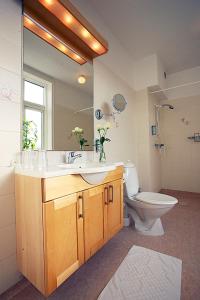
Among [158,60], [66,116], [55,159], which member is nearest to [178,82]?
[158,60]

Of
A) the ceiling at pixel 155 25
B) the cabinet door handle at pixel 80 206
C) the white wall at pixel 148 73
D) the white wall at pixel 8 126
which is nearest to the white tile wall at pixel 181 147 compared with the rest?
the white wall at pixel 148 73

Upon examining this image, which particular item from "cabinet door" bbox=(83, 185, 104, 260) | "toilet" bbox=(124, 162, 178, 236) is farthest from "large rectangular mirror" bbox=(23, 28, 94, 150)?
"toilet" bbox=(124, 162, 178, 236)

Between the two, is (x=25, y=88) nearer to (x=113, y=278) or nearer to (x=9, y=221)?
(x=9, y=221)

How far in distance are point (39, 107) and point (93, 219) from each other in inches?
42.9

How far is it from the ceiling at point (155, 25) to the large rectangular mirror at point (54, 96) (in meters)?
0.81

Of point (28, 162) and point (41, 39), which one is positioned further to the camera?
point (41, 39)

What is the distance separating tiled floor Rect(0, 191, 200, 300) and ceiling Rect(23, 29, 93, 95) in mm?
1757

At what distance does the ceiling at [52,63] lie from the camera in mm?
1347

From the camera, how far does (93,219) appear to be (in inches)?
49.6

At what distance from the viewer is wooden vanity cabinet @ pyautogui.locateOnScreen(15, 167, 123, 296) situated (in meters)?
0.93

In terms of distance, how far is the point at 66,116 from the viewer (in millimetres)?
1679

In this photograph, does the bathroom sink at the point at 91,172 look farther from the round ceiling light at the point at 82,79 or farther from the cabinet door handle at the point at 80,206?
the round ceiling light at the point at 82,79

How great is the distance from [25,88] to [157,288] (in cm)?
185

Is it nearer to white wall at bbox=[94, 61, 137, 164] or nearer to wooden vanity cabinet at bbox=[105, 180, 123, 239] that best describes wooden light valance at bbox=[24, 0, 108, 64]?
white wall at bbox=[94, 61, 137, 164]
